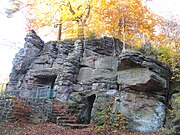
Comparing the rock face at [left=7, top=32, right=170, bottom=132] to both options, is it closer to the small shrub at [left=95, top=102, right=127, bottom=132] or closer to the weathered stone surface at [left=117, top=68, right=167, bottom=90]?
the weathered stone surface at [left=117, top=68, right=167, bottom=90]

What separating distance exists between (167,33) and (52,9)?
9794mm

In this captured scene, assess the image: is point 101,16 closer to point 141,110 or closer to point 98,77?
point 98,77

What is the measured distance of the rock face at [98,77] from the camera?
31.7 feet

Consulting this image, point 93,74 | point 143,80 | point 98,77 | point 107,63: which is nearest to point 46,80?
point 93,74

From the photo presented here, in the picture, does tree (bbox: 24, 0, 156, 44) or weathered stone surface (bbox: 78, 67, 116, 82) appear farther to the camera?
tree (bbox: 24, 0, 156, 44)

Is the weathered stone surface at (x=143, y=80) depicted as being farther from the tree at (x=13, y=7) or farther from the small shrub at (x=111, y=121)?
the tree at (x=13, y=7)

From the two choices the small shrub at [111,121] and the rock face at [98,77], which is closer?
the small shrub at [111,121]

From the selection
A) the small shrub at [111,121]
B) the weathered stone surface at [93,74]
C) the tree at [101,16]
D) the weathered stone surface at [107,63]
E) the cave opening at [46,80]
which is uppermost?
the tree at [101,16]

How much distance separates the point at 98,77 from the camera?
12.4 m

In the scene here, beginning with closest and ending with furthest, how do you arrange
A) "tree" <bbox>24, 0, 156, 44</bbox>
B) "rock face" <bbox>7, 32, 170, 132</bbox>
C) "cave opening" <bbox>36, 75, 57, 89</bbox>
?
"rock face" <bbox>7, 32, 170, 132</bbox> < "cave opening" <bbox>36, 75, 57, 89</bbox> < "tree" <bbox>24, 0, 156, 44</bbox>

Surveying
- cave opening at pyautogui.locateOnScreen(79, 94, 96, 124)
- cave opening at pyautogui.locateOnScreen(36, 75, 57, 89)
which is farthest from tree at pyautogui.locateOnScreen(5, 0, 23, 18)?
cave opening at pyautogui.locateOnScreen(79, 94, 96, 124)

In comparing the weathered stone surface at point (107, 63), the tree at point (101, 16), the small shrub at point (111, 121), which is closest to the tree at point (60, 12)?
the tree at point (101, 16)

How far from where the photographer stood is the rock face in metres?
9.65

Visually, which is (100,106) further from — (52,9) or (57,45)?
(52,9)
